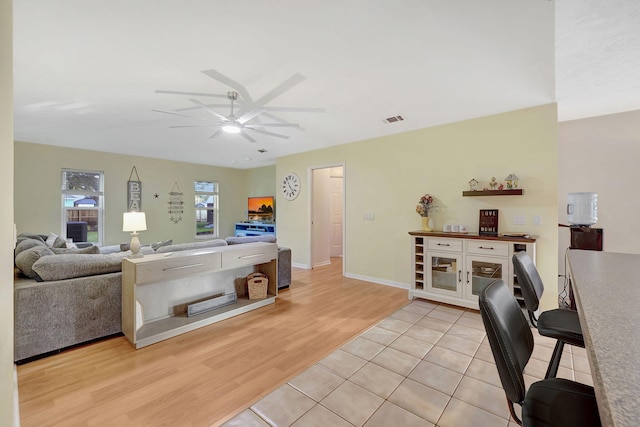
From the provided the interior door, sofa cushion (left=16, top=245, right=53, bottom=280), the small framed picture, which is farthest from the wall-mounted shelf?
sofa cushion (left=16, top=245, right=53, bottom=280)

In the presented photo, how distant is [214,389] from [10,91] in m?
1.96

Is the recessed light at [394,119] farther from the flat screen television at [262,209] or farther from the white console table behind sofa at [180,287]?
the flat screen television at [262,209]

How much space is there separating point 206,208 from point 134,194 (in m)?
1.78

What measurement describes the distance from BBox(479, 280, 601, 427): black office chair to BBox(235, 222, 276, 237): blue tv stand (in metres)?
6.22

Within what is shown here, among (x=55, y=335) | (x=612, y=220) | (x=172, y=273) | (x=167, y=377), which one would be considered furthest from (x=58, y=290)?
(x=612, y=220)

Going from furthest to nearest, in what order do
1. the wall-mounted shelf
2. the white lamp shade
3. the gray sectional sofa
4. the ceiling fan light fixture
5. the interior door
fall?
the interior door, the wall-mounted shelf, the ceiling fan light fixture, the white lamp shade, the gray sectional sofa

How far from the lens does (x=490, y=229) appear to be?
11.1 feet

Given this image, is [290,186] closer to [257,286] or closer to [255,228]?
[255,228]

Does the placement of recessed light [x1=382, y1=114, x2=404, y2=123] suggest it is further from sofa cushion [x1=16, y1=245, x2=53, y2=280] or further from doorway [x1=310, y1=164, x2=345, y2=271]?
sofa cushion [x1=16, y1=245, x2=53, y2=280]

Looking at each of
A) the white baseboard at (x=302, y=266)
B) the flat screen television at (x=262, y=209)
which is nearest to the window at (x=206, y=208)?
the flat screen television at (x=262, y=209)

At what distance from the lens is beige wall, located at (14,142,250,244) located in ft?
15.9

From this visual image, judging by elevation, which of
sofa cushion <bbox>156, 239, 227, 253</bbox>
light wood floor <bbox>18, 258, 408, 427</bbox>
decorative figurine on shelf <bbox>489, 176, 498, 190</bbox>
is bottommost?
light wood floor <bbox>18, 258, 408, 427</bbox>

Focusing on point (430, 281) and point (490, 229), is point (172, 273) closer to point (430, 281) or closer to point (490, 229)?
point (430, 281)

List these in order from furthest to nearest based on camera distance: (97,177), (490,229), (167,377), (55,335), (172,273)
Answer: (97,177)
(490,229)
(172,273)
(55,335)
(167,377)
